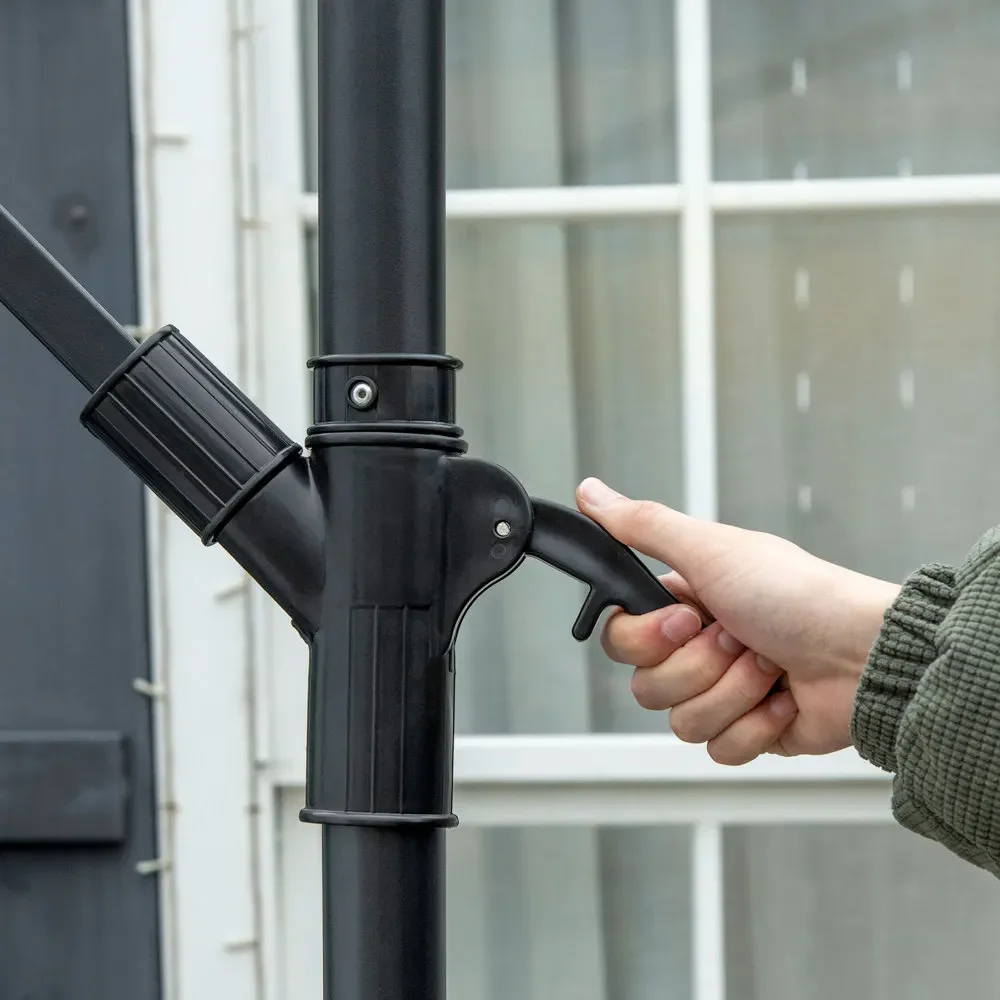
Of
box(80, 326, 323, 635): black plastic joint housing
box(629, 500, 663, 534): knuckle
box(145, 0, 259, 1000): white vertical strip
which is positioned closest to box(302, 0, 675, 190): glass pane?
box(145, 0, 259, 1000): white vertical strip

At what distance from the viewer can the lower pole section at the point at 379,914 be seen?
37 cm

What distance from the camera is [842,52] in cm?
111

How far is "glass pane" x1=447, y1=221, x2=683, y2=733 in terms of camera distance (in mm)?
1115

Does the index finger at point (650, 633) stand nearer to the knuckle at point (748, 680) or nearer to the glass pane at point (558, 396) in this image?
the knuckle at point (748, 680)

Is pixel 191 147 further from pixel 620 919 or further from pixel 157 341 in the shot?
pixel 620 919

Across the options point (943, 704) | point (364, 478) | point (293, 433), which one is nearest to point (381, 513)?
point (364, 478)

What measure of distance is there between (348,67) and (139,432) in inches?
5.4

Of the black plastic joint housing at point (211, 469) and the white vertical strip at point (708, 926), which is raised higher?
the black plastic joint housing at point (211, 469)

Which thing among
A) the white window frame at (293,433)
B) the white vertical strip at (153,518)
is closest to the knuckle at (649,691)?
the white window frame at (293,433)

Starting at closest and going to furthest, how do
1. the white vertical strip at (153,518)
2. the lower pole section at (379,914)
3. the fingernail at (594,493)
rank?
the lower pole section at (379,914) → the fingernail at (594,493) → the white vertical strip at (153,518)

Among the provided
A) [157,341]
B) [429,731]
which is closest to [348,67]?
[157,341]

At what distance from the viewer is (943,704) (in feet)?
1.53

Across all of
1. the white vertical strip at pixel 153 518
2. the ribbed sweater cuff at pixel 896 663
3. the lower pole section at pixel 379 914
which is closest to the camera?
the lower pole section at pixel 379 914

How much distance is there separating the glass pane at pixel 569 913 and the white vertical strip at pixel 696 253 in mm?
344
